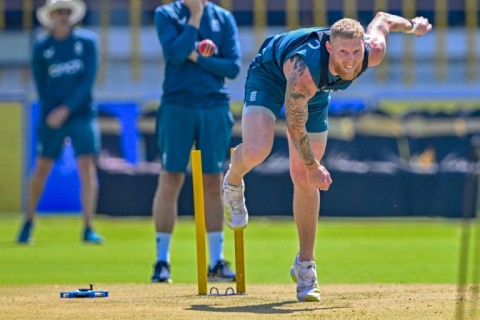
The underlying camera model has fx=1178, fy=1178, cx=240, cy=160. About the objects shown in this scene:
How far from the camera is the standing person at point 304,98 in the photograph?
739cm

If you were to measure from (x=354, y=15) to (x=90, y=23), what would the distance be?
641 cm

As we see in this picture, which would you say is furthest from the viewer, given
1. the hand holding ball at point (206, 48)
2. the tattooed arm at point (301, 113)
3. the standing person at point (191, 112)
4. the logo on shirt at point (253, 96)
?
the standing person at point (191, 112)

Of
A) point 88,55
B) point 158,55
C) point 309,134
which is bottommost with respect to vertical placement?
point 309,134

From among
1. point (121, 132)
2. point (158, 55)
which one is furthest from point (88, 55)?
point (158, 55)

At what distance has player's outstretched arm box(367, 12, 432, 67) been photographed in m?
7.61

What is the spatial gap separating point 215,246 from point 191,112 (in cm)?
116

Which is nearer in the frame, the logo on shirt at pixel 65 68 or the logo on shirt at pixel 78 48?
the logo on shirt at pixel 65 68


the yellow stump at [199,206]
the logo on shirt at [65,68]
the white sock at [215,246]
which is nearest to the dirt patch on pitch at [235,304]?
the yellow stump at [199,206]

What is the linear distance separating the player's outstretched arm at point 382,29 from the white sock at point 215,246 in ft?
8.36

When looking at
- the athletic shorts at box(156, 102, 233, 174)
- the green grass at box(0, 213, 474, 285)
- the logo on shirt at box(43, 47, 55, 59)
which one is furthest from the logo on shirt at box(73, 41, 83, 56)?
the athletic shorts at box(156, 102, 233, 174)

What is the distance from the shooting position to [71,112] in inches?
576

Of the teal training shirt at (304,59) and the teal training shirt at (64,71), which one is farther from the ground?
the teal training shirt at (64,71)

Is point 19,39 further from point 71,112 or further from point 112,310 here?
point 112,310

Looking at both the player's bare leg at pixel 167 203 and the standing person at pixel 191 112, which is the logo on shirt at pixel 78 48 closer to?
the standing person at pixel 191 112
